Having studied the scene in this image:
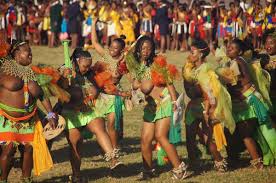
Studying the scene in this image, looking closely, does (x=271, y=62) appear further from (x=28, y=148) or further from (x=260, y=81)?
(x=28, y=148)

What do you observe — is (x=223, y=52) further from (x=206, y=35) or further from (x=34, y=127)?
(x=206, y=35)

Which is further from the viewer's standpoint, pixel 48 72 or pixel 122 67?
pixel 122 67

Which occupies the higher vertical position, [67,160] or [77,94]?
[77,94]

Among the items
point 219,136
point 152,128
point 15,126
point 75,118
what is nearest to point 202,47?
point 219,136

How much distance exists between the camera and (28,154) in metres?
9.48

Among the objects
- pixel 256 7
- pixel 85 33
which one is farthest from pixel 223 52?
pixel 85 33

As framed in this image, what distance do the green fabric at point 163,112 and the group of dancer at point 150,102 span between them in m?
0.01

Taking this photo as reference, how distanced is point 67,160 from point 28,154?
2.46 m

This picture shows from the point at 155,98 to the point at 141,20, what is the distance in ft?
61.7

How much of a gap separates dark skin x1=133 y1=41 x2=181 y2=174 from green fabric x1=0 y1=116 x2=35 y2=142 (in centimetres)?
165

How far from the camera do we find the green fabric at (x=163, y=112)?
10008mm

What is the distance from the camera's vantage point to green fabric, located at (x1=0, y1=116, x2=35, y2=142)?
934 cm

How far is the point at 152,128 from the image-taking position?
10.1 metres

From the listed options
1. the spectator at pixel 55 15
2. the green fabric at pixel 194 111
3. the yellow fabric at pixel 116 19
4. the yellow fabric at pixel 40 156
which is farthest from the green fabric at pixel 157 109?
the spectator at pixel 55 15
